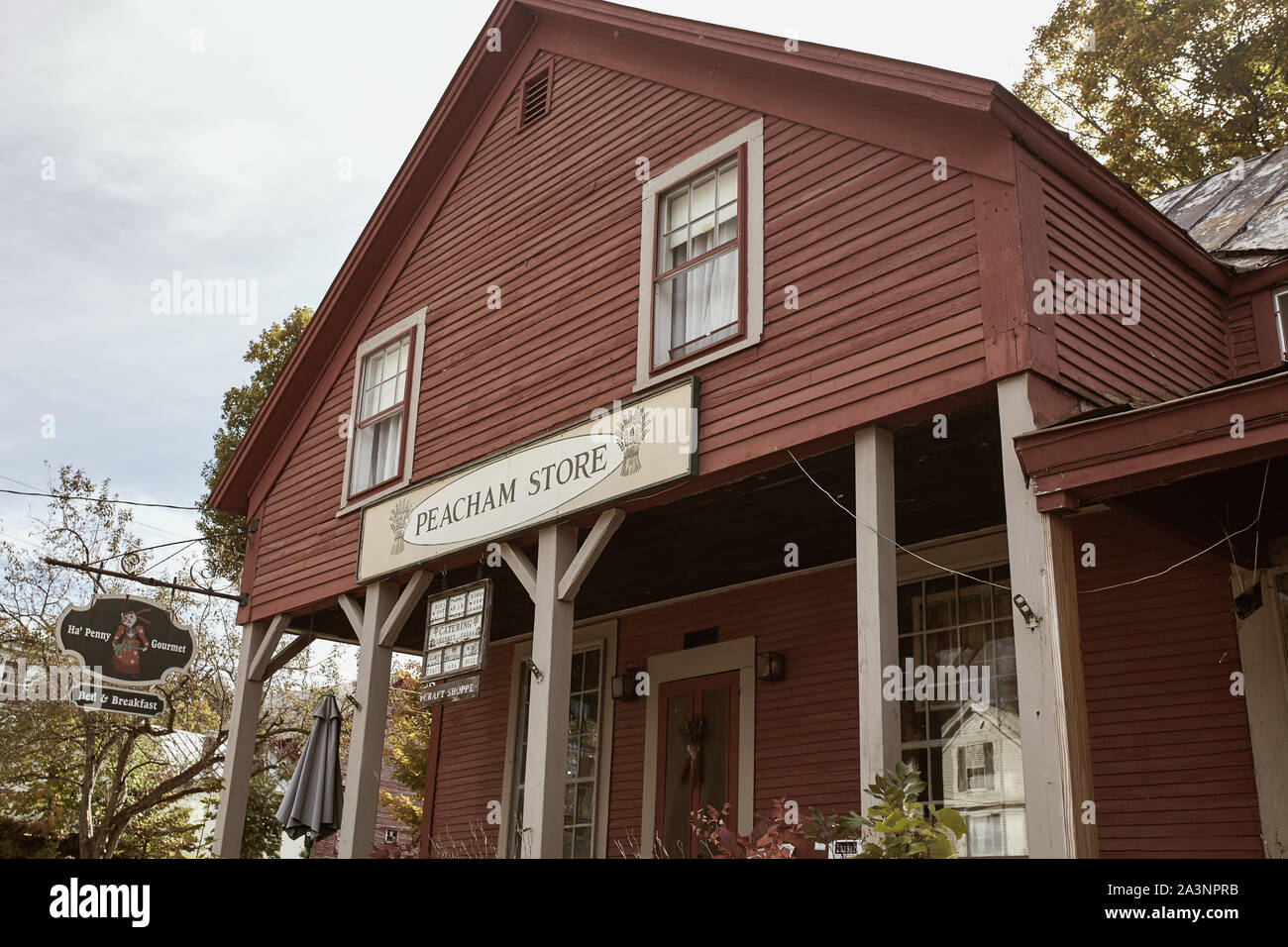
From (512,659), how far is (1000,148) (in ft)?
27.5

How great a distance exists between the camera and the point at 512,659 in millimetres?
13266

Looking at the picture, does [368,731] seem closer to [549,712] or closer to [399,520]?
[399,520]

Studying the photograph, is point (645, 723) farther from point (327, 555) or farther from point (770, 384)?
point (770, 384)

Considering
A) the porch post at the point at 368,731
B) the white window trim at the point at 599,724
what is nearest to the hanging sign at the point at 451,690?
the porch post at the point at 368,731

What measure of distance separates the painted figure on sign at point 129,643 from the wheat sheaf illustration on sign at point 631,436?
6378 mm

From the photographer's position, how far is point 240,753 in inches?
469

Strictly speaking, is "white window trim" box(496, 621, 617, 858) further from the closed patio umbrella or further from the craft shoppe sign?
the closed patio umbrella

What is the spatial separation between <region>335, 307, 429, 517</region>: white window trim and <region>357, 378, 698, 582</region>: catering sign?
0.74ft

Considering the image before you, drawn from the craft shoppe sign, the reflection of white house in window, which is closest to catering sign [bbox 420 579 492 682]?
the craft shoppe sign

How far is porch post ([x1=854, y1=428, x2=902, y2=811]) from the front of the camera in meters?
6.20

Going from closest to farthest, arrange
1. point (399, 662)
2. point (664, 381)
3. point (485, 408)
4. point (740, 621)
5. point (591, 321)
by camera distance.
Answer: 1. point (664, 381)
2. point (591, 321)
3. point (485, 408)
4. point (740, 621)
5. point (399, 662)

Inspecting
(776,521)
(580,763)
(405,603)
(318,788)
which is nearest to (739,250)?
(776,521)

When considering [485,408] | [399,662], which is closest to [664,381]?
[485,408]

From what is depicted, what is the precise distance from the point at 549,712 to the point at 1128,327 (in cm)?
467
